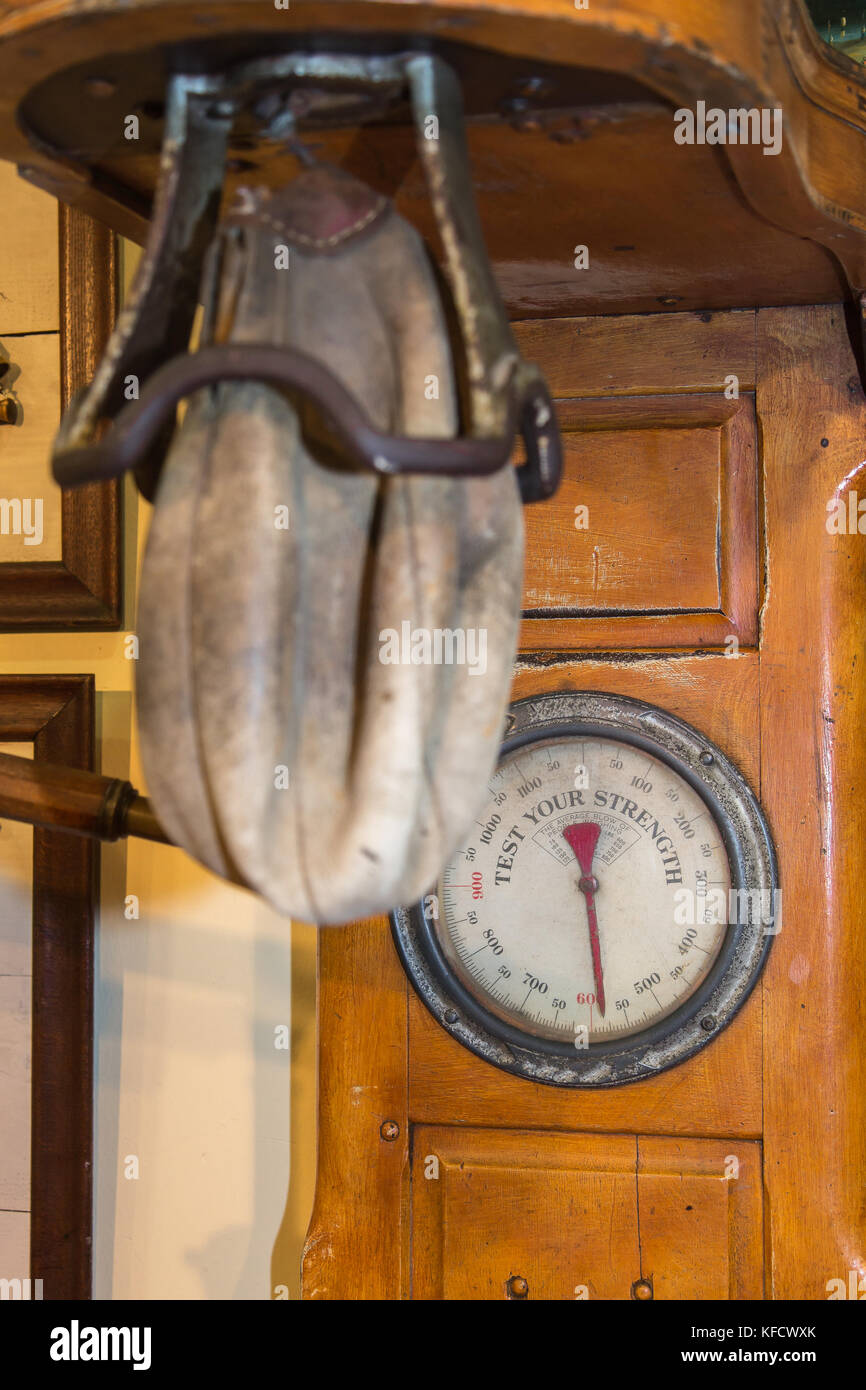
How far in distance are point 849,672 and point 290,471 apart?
65 cm

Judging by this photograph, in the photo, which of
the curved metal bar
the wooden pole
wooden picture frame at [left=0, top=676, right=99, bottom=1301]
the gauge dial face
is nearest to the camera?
the curved metal bar

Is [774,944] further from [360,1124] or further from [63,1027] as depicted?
[63,1027]

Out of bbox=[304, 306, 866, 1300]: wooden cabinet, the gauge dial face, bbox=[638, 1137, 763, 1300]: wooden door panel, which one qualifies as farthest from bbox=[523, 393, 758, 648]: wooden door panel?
bbox=[638, 1137, 763, 1300]: wooden door panel

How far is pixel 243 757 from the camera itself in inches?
22.7

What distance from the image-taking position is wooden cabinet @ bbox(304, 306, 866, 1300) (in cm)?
107

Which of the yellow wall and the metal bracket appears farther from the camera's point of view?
the yellow wall

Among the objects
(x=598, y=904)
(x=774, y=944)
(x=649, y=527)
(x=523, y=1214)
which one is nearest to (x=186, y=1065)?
(x=523, y=1214)

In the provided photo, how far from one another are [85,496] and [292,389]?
92 cm

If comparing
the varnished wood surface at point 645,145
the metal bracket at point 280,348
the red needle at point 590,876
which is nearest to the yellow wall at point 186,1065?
the red needle at point 590,876

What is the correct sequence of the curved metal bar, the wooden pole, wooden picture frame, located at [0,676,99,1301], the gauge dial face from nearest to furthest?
the curved metal bar < the wooden pole < the gauge dial face < wooden picture frame, located at [0,676,99,1301]

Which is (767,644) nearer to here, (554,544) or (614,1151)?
(554,544)

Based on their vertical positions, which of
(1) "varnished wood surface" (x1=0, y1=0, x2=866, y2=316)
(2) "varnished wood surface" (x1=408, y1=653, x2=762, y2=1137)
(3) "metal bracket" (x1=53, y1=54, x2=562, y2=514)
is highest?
(1) "varnished wood surface" (x1=0, y1=0, x2=866, y2=316)

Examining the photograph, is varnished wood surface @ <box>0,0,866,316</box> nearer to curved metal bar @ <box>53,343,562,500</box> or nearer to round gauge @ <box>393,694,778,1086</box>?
curved metal bar @ <box>53,343,562,500</box>

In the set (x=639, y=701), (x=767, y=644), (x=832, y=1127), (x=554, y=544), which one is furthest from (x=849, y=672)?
(x=832, y=1127)
